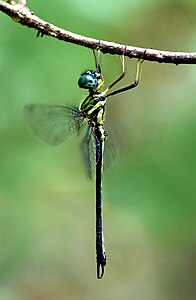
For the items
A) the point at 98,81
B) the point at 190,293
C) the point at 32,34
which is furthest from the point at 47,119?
the point at 190,293

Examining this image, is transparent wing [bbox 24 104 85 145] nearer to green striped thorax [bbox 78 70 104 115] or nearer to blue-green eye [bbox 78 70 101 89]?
green striped thorax [bbox 78 70 104 115]

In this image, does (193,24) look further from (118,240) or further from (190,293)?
(190,293)

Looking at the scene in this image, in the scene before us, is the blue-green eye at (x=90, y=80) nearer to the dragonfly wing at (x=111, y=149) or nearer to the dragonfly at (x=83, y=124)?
the dragonfly at (x=83, y=124)

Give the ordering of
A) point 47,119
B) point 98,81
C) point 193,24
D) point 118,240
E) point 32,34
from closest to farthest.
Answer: point 98,81 < point 47,119 < point 32,34 < point 193,24 < point 118,240

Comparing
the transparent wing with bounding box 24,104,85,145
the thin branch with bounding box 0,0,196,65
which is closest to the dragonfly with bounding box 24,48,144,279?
the transparent wing with bounding box 24,104,85,145

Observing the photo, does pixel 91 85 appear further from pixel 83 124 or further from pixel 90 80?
pixel 83 124

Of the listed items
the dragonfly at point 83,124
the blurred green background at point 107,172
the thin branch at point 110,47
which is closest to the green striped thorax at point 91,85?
the dragonfly at point 83,124
